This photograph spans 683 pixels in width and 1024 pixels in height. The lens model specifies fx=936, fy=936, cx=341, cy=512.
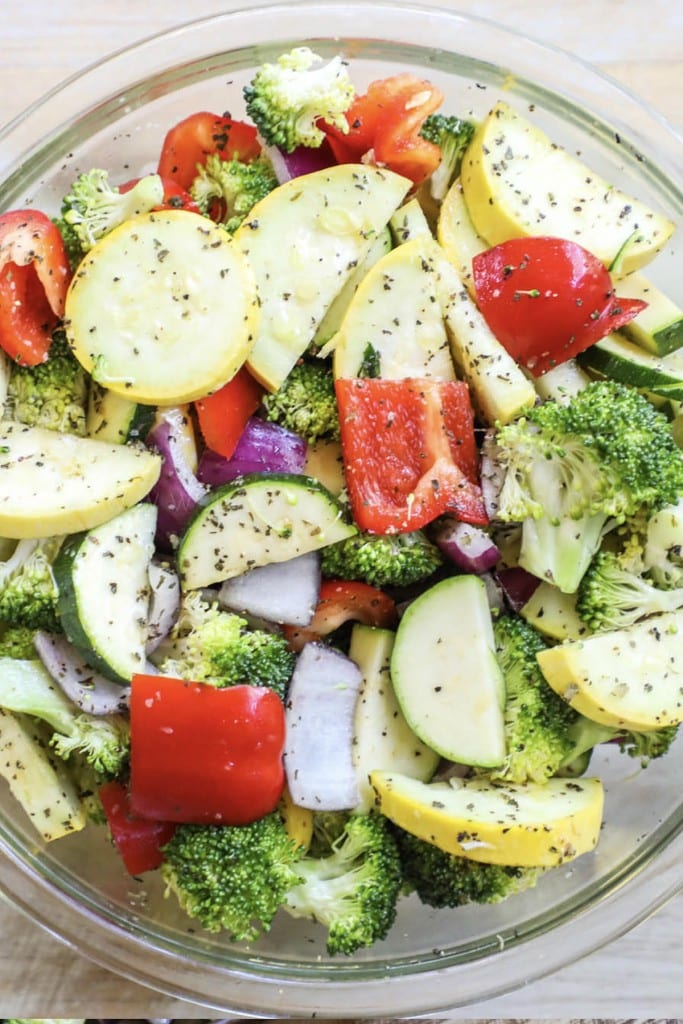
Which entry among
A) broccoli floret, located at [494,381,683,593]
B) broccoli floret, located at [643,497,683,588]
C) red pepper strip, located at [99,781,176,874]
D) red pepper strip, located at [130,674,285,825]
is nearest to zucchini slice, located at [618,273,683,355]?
broccoli floret, located at [494,381,683,593]

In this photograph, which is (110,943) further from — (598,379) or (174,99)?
(174,99)

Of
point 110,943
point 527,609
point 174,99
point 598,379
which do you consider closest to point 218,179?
point 174,99

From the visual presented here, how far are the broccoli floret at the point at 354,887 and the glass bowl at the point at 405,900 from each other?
7.7 inches

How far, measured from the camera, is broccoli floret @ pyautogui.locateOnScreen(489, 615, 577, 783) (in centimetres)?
153

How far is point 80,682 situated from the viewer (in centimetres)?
153

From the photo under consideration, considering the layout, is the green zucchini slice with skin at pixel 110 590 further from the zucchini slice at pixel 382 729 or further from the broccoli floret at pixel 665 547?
the broccoli floret at pixel 665 547

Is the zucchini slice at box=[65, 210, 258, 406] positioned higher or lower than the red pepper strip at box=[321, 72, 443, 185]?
lower

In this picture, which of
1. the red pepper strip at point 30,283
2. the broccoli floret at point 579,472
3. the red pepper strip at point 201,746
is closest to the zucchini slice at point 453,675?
the broccoli floret at point 579,472

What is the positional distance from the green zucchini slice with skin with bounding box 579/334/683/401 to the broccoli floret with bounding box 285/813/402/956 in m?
0.87

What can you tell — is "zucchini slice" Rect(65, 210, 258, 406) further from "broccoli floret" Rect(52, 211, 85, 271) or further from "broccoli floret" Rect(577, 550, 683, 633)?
"broccoli floret" Rect(577, 550, 683, 633)

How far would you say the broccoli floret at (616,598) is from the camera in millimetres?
1542

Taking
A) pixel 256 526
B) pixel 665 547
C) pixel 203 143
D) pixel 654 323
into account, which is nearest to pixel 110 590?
pixel 256 526

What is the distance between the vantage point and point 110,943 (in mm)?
1691

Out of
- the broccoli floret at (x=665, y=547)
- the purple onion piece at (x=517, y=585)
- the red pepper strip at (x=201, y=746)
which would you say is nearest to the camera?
the red pepper strip at (x=201, y=746)
